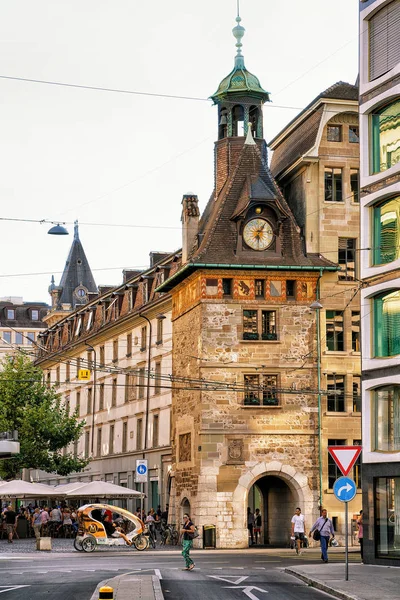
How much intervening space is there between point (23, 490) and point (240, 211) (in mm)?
16152

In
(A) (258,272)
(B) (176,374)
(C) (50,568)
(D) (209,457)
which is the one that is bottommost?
(C) (50,568)

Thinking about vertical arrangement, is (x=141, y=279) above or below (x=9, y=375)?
above

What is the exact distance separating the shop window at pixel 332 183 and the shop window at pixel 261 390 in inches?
356

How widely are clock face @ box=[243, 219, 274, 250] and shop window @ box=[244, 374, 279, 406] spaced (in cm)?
604

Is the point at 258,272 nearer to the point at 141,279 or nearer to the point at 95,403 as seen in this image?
the point at 141,279

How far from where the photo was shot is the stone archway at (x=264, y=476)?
55.3 meters

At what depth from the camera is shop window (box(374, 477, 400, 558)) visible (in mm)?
35812

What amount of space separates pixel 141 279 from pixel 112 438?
1077cm

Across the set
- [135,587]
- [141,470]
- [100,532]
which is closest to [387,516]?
[135,587]

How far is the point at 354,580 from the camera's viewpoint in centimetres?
2964

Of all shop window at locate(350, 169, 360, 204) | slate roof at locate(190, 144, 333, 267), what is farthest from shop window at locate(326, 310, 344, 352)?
shop window at locate(350, 169, 360, 204)

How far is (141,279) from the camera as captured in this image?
78.4 metres

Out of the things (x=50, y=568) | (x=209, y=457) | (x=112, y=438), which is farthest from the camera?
(x=112, y=438)

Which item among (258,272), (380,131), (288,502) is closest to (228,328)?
(258,272)
